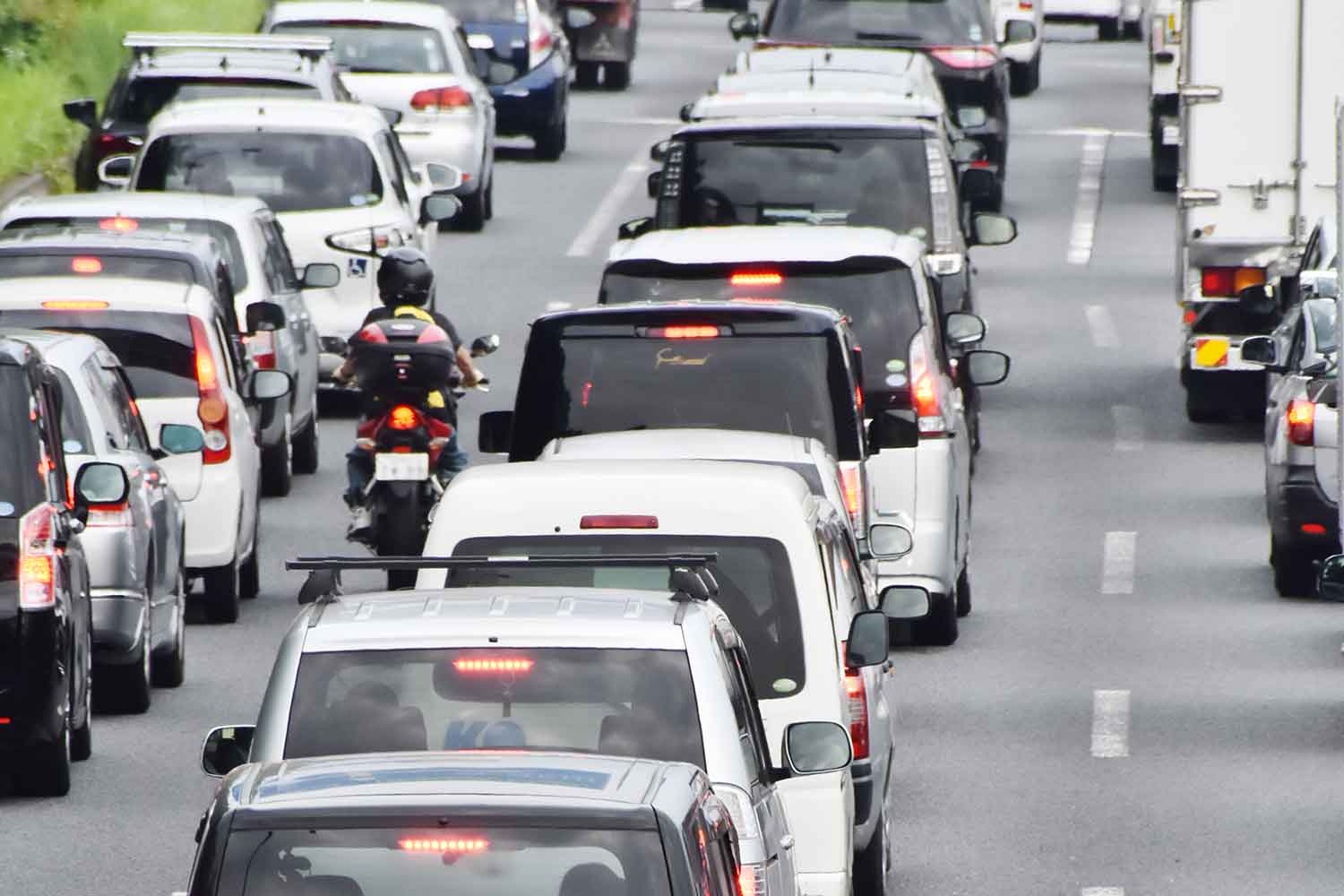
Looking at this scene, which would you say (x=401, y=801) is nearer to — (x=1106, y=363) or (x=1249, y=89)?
(x=1249, y=89)

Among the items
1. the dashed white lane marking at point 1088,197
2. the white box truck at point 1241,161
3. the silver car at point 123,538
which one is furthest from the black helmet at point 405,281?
the dashed white lane marking at point 1088,197

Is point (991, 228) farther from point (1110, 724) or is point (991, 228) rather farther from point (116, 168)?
point (1110, 724)

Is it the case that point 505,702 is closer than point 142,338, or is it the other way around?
point 505,702

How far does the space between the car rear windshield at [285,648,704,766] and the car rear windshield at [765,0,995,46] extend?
23.5 m

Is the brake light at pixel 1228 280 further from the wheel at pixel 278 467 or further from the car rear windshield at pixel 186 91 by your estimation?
the car rear windshield at pixel 186 91

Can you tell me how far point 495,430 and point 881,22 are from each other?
17335mm

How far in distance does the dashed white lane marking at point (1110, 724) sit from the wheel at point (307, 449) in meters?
7.37

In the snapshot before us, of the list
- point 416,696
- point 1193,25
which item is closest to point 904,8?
point 1193,25

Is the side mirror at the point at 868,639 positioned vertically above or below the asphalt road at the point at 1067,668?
above

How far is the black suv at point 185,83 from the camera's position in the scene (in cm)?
2681

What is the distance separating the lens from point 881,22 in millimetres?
32000

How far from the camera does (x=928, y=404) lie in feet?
54.6

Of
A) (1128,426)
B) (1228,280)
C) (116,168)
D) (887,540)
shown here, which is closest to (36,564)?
(887,540)

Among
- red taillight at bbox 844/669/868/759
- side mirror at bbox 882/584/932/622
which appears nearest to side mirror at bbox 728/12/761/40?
side mirror at bbox 882/584/932/622
